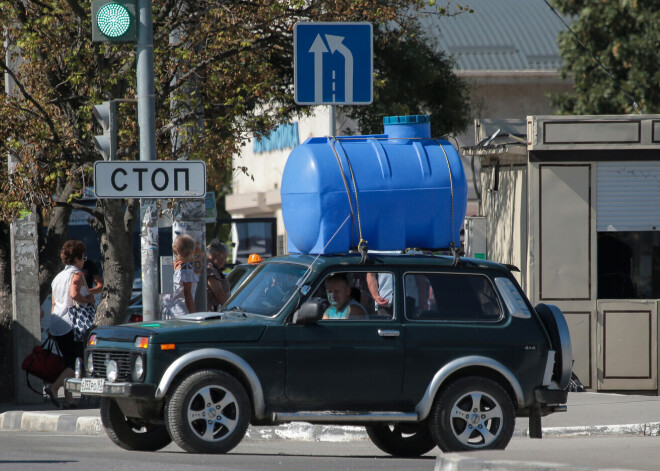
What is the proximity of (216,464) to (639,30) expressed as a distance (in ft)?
87.2

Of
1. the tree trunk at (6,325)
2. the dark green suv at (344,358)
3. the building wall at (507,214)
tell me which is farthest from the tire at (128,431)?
the building wall at (507,214)

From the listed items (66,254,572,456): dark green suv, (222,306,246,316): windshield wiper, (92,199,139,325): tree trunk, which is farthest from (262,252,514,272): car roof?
(92,199,139,325): tree trunk

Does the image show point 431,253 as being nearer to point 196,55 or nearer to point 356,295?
point 356,295

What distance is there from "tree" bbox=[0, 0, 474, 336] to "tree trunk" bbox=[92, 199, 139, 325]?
0.01m

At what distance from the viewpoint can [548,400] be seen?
33.4 ft

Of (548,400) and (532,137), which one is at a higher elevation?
(532,137)

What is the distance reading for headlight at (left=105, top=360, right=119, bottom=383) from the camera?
9.76 meters

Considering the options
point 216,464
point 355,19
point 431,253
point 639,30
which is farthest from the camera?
point 639,30

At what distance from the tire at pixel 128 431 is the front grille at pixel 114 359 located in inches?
13.1

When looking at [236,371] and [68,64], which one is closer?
[236,371]

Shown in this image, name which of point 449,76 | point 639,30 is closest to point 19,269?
point 449,76

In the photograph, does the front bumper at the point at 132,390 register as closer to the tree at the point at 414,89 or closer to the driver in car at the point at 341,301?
the driver in car at the point at 341,301

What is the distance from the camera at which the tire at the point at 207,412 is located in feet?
31.0

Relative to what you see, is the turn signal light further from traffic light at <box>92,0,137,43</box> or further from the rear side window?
traffic light at <box>92,0,137,43</box>
